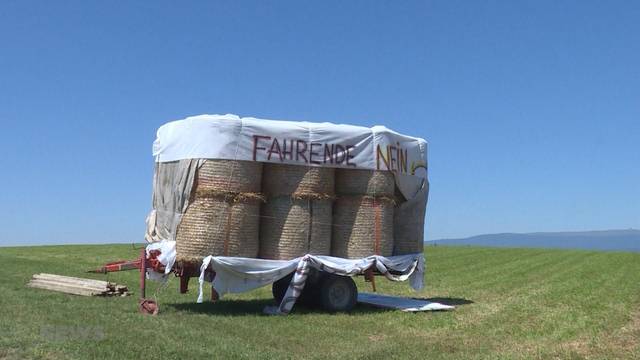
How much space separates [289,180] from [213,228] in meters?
2.05

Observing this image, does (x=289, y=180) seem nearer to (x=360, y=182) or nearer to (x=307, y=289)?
(x=360, y=182)

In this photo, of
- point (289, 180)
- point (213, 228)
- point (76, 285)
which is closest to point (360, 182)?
point (289, 180)

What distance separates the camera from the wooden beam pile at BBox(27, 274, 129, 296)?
690 inches

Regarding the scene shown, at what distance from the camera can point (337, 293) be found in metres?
15.2

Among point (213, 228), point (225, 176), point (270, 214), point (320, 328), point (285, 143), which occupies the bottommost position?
point (320, 328)

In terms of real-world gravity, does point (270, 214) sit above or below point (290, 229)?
above

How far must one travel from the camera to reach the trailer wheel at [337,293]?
15008 millimetres

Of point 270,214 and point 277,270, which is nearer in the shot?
point 277,270

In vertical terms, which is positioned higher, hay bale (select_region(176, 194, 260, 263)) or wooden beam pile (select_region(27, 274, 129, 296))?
hay bale (select_region(176, 194, 260, 263))

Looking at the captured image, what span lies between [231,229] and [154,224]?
242 cm

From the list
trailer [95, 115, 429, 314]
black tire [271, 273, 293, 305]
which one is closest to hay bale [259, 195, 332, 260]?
trailer [95, 115, 429, 314]

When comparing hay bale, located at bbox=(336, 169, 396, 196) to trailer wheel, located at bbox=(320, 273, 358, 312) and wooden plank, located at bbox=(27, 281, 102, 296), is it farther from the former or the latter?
wooden plank, located at bbox=(27, 281, 102, 296)

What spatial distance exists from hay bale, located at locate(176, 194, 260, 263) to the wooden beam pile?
15.5ft

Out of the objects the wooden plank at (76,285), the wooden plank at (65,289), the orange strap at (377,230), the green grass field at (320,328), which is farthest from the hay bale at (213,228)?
the wooden plank at (65,289)
